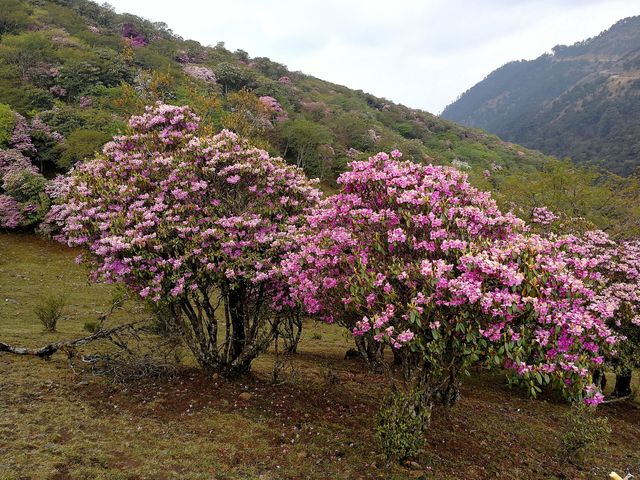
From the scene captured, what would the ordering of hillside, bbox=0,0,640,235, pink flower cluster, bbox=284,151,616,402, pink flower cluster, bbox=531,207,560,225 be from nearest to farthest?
pink flower cluster, bbox=284,151,616,402, pink flower cluster, bbox=531,207,560,225, hillside, bbox=0,0,640,235

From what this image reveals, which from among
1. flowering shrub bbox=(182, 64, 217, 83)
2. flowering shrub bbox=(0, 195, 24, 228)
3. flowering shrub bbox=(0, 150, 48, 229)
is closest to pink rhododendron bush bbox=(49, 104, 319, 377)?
flowering shrub bbox=(0, 150, 48, 229)

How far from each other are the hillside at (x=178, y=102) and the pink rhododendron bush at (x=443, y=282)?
25.6 feet

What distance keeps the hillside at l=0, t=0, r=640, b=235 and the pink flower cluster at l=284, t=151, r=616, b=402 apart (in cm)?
781

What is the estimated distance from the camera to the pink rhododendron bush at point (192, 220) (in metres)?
9.70

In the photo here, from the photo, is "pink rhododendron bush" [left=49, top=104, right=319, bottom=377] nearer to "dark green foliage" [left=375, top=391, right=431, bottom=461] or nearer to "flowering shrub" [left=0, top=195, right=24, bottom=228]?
"dark green foliage" [left=375, top=391, right=431, bottom=461]

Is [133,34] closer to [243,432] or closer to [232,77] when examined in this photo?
[232,77]

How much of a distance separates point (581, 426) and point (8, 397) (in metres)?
14.5

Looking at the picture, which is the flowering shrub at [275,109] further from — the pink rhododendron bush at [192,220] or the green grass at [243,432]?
the pink rhododendron bush at [192,220]

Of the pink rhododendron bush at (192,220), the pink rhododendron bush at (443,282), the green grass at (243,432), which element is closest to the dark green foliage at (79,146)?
the green grass at (243,432)

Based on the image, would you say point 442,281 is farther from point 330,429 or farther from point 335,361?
point 335,361

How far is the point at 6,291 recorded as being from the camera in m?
23.6

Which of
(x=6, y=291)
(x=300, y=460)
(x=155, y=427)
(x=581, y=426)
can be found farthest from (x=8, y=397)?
(x=6, y=291)

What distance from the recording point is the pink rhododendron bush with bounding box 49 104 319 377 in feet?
31.8

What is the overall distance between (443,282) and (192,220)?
6.16 m
